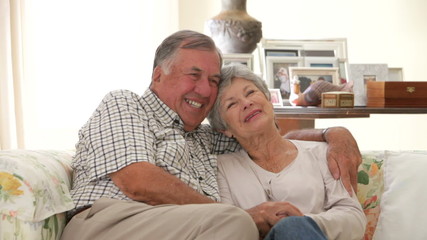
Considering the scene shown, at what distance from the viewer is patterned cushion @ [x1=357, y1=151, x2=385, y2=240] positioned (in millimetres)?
2213

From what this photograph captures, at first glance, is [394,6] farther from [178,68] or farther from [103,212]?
[103,212]

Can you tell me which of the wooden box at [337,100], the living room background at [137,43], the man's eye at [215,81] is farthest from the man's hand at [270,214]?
the living room background at [137,43]

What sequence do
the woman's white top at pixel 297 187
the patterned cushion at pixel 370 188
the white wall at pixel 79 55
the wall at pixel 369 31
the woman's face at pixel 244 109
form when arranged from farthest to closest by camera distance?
the wall at pixel 369 31
the white wall at pixel 79 55
the patterned cushion at pixel 370 188
the woman's face at pixel 244 109
the woman's white top at pixel 297 187

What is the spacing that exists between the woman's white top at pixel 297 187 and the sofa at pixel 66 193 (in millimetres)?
219

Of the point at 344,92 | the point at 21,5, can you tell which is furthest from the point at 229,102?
the point at 21,5

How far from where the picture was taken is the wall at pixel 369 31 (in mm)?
4582

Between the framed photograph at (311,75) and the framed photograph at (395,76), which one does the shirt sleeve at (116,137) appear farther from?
the framed photograph at (395,76)

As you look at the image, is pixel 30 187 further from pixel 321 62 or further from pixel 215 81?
pixel 321 62

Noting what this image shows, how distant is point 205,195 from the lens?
1.95 metres

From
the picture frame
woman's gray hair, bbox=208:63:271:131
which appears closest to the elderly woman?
woman's gray hair, bbox=208:63:271:131

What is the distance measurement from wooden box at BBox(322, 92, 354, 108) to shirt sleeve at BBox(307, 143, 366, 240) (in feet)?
2.20

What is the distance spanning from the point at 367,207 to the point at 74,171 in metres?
0.99

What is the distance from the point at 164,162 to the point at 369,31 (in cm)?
307

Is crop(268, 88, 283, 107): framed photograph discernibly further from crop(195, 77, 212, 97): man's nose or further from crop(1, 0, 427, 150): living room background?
crop(1, 0, 427, 150): living room background
